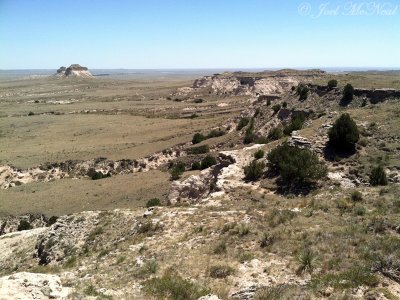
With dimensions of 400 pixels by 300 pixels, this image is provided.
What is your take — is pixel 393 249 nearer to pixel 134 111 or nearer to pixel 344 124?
pixel 344 124

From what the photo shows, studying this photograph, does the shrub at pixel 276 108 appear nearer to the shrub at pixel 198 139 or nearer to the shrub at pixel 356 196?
the shrub at pixel 198 139

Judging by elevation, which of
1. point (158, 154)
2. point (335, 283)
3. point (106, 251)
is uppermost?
point (335, 283)

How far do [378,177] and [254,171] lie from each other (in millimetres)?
7614

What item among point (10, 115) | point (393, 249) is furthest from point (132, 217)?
point (10, 115)

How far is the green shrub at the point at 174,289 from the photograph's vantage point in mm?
10961

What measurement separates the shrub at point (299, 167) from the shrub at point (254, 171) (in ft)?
4.80

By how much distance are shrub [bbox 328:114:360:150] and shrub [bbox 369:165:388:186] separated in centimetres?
380

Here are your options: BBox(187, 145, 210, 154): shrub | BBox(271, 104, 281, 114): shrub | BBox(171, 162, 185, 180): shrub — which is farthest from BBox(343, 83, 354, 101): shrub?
BBox(171, 162, 185, 180): shrub

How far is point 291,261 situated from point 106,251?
8.43 metres

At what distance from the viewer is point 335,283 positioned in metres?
9.95

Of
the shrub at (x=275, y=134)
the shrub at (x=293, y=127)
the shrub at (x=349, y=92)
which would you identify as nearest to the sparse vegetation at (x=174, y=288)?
the shrub at (x=293, y=127)

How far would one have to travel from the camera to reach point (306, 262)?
11711 millimetres

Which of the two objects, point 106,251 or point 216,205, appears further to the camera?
point 216,205

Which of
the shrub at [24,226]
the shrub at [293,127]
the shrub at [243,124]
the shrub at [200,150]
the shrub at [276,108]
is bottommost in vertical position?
the shrub at [24,226]
